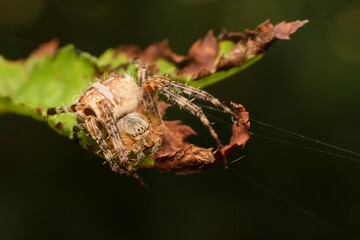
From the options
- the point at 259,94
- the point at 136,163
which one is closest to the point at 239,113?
the point at 136,163

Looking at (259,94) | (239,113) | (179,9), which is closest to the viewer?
(239,113)

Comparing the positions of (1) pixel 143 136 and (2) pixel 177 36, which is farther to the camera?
(2) pixel 177 36

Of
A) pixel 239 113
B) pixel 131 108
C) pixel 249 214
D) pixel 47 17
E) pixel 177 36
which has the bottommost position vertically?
pixel 249 214

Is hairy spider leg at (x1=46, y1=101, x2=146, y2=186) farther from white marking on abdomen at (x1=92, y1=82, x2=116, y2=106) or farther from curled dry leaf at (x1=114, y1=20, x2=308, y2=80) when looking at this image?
curled dry leaf at (x1=114, y1=20, x2=308, y2=80)

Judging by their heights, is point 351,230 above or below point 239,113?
below

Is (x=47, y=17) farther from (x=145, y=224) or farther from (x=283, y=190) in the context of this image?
(x=283, y=190)

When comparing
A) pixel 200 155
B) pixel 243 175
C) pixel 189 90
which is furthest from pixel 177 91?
pixel 243 175

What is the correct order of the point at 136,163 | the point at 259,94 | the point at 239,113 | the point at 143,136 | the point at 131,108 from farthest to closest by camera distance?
the point at 259,94
the point at 131,108
the point at 143,136
the point at 136,163
the point at 239,113
